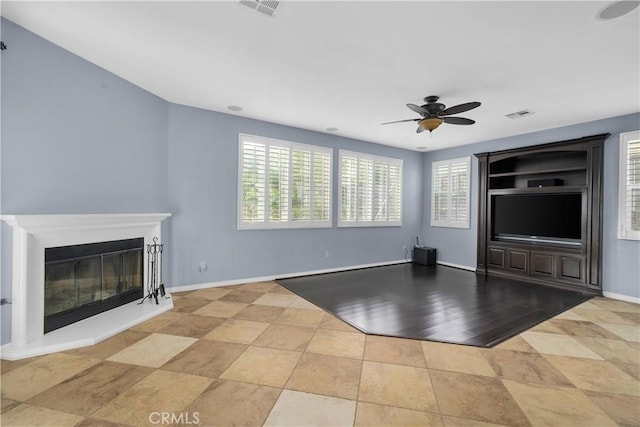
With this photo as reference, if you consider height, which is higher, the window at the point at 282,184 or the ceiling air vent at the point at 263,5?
the ceiling air vent at the point at 263,5

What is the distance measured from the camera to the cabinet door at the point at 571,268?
462 cm

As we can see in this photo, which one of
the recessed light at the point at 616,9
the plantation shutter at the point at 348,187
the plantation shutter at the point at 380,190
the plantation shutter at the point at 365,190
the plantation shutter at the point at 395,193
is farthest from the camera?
the plantation shutter at the point at 395,193

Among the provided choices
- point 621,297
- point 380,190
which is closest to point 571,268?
point 621,297

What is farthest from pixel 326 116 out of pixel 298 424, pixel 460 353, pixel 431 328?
pixel 298 424

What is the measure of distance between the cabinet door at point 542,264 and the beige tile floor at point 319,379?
76.6 inches

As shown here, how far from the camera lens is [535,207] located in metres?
5.30

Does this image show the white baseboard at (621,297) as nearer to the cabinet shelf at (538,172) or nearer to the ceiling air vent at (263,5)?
the cabinet shelf at (538,172)

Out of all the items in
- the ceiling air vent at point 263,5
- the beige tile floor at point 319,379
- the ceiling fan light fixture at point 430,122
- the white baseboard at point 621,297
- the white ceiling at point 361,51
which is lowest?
the beige tile floor at point 319,379

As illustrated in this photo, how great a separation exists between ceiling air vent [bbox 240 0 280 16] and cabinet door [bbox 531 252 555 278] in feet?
19.1

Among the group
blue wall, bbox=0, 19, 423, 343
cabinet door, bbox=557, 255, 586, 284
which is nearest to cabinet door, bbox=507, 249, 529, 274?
cabinet door, bbox=557, 255, 586, 284

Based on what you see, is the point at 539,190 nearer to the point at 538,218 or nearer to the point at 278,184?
the point at 538,218

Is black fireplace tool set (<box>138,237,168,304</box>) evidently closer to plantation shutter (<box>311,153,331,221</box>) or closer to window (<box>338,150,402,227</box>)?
plantation shutter (<box>311,153,331,221</box>)

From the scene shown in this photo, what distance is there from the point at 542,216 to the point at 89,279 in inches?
279

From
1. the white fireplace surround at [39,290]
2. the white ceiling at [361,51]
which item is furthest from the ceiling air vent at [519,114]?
the white fireplace surround at [39,290]
